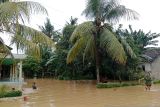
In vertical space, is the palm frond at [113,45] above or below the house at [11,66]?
above

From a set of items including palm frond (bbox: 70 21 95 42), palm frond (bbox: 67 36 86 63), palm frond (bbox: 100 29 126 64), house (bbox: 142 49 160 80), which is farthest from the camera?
house (bbox: 142 49 160 80)

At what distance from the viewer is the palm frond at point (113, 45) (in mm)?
27547

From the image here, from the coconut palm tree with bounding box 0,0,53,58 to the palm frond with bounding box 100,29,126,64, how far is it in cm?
1134

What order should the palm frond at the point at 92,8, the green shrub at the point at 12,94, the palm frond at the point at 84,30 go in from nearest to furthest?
the green shrub at the point at 12,94, the palm frond at the point at 84,30, the palm frond at the point at 92,8

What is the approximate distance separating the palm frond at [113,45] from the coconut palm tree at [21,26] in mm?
11344

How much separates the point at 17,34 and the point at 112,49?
42.1 feet

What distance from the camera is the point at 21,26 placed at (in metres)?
16.8

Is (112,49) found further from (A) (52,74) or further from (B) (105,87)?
(A) (52,74)

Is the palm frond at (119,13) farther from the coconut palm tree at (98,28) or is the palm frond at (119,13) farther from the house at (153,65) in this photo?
the house at (153,65)

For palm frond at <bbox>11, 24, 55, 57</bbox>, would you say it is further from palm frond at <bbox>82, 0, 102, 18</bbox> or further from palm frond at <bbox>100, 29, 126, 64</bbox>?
palm frond at <bbox>82, 0, 102, 18</bbox>

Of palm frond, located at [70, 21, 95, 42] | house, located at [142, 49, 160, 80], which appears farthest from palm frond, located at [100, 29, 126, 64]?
house, located at [142, 49, 160, 80]

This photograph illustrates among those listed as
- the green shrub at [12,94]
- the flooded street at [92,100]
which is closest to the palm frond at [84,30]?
the flooded street at [92,100]

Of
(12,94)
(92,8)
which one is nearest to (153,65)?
(92,8)

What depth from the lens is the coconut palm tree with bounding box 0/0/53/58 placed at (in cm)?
1502
